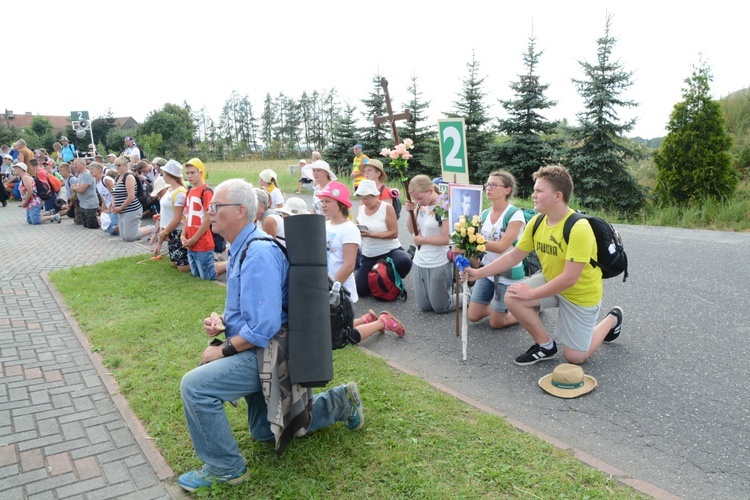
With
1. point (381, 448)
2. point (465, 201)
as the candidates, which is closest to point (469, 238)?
point (465, 201)

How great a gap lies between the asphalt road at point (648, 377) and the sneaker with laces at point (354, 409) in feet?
3.84

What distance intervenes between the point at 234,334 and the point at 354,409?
3.69 ft

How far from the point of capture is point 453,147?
5828 mm

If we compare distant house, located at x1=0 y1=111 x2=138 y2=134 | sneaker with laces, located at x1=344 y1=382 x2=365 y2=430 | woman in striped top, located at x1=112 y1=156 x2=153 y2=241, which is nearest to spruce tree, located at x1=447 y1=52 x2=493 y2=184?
A: woman in striped top, located at x1=112 y1=156 x2=153 y2=241

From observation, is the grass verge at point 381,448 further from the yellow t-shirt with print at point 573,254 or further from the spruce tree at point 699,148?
the spruce tree at point 699,148

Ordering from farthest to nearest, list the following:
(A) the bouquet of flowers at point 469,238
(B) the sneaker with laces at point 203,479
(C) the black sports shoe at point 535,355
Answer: (A) the bouquet of flowers at point 469,238 → (C) the black sports shoe at point 535,355 → (B) the sneaker with laces at point 203,479

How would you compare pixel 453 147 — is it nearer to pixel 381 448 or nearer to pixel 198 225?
pixel 381 448

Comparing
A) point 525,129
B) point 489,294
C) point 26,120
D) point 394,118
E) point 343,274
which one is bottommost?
point 489,294

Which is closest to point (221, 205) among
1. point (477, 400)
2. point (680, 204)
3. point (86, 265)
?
point (477, 400)

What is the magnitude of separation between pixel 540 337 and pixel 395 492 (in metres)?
2.42

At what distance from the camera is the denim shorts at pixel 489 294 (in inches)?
230

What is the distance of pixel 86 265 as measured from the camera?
950 cm

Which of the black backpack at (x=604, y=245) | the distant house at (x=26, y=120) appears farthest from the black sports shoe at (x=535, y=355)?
the distant house at (x=26, y=120)

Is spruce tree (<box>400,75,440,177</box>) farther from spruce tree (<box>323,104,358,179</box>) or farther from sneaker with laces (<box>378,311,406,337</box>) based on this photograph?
sneaker with laces (<box>378,311,406,337</box>)
